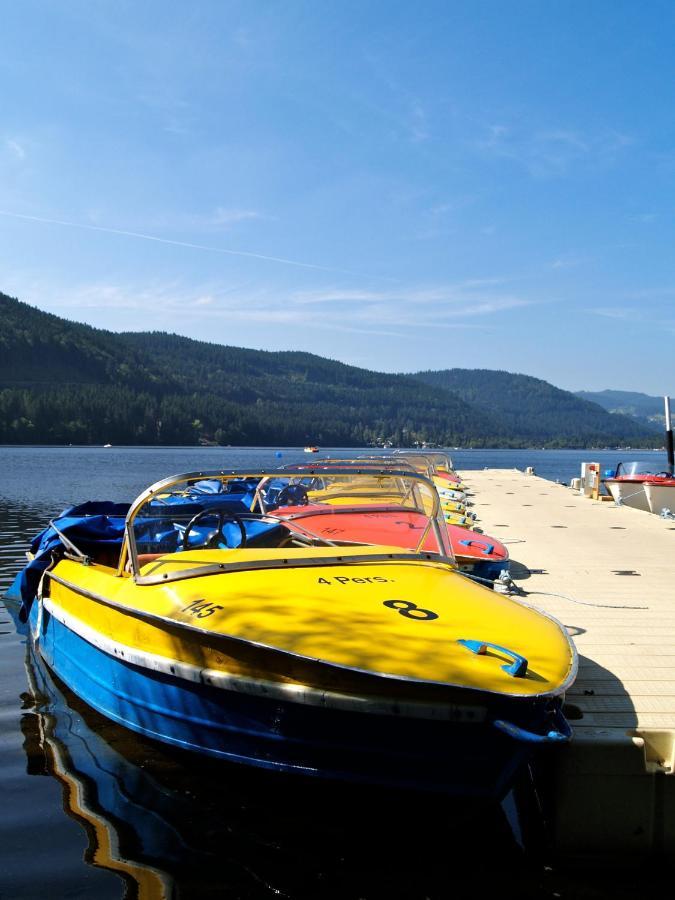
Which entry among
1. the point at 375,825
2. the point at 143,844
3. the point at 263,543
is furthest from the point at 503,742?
the point at 263,543

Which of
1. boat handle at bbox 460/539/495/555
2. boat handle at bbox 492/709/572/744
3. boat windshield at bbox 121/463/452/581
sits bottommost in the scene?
boat handle at bbox 492/709/572/744

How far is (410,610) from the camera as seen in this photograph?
496 centimetres

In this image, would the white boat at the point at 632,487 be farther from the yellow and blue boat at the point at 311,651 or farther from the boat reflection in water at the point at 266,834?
the boat reflection in water at the point at 266,834

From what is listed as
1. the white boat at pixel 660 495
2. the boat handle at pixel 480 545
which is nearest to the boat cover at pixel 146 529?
the boat handle at pixel 480 545

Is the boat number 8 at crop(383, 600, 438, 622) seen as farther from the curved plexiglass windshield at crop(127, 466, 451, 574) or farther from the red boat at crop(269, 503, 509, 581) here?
the red boat at crop(269, 503, 509, 581)

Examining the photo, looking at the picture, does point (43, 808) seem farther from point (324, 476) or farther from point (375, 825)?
point (324, 476)

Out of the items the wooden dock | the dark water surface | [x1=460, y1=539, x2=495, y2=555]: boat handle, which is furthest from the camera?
[x1=460, y1=539, x2=495, y2=555]: boat handle

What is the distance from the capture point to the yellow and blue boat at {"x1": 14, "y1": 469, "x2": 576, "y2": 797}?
4141 mm

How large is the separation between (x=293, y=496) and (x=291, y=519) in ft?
3.32

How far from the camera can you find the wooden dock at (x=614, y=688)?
15.1 feet

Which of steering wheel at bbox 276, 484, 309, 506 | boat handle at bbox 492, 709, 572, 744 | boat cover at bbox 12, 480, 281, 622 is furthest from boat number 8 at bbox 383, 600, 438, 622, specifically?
steering wheel at bbox 276, 484, 309, 506

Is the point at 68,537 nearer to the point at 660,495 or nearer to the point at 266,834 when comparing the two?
the point at 266,834

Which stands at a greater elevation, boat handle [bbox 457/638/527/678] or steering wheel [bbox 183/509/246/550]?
steering wheel [bbox 183/509/246/550]

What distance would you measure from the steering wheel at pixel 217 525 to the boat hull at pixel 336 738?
1344 millimetres
